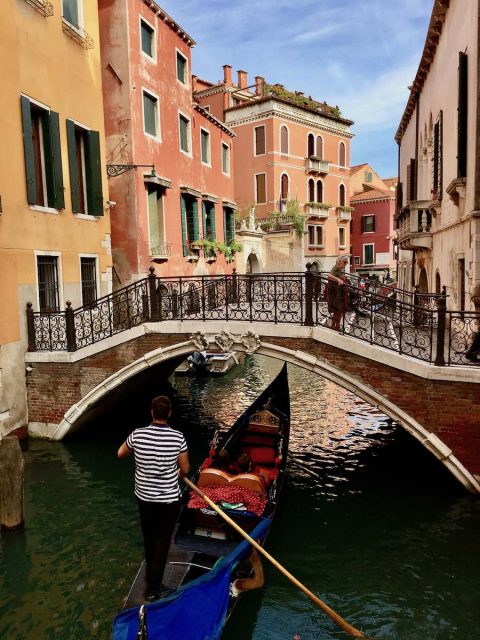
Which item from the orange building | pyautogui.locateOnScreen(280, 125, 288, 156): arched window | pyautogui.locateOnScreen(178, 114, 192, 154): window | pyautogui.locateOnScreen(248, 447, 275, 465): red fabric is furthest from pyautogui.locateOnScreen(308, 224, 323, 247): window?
pyautogui.locateOnScreen(248, 447, 275, 465): red fabric

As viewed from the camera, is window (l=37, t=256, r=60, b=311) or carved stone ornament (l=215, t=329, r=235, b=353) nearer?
carved stone ornament (l=215, t=329, r=235, b=353)

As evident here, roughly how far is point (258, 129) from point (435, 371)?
2072 cm

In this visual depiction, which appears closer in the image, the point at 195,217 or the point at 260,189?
the point at 195,217

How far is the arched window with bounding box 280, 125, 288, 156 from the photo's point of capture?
964 inches

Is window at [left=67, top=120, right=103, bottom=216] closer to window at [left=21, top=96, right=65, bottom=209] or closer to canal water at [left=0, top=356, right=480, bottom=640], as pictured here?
window at [left=21, top=96, right=65, bottom=209]

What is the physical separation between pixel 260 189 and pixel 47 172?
17304 millimetres

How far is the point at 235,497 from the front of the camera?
5488 mm

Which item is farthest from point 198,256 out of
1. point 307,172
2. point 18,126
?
point 307,172

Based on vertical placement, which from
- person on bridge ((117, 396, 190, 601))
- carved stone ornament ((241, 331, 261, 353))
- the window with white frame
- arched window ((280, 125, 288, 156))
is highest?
arched window ((280, 125, 288, 156))

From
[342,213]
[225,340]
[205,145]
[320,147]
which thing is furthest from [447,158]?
[342,213]

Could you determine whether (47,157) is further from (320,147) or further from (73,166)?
(320,147)

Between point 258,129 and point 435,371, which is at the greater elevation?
point 258,129

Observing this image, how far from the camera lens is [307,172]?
26.3 m

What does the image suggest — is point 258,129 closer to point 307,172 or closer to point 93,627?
point 307,172
